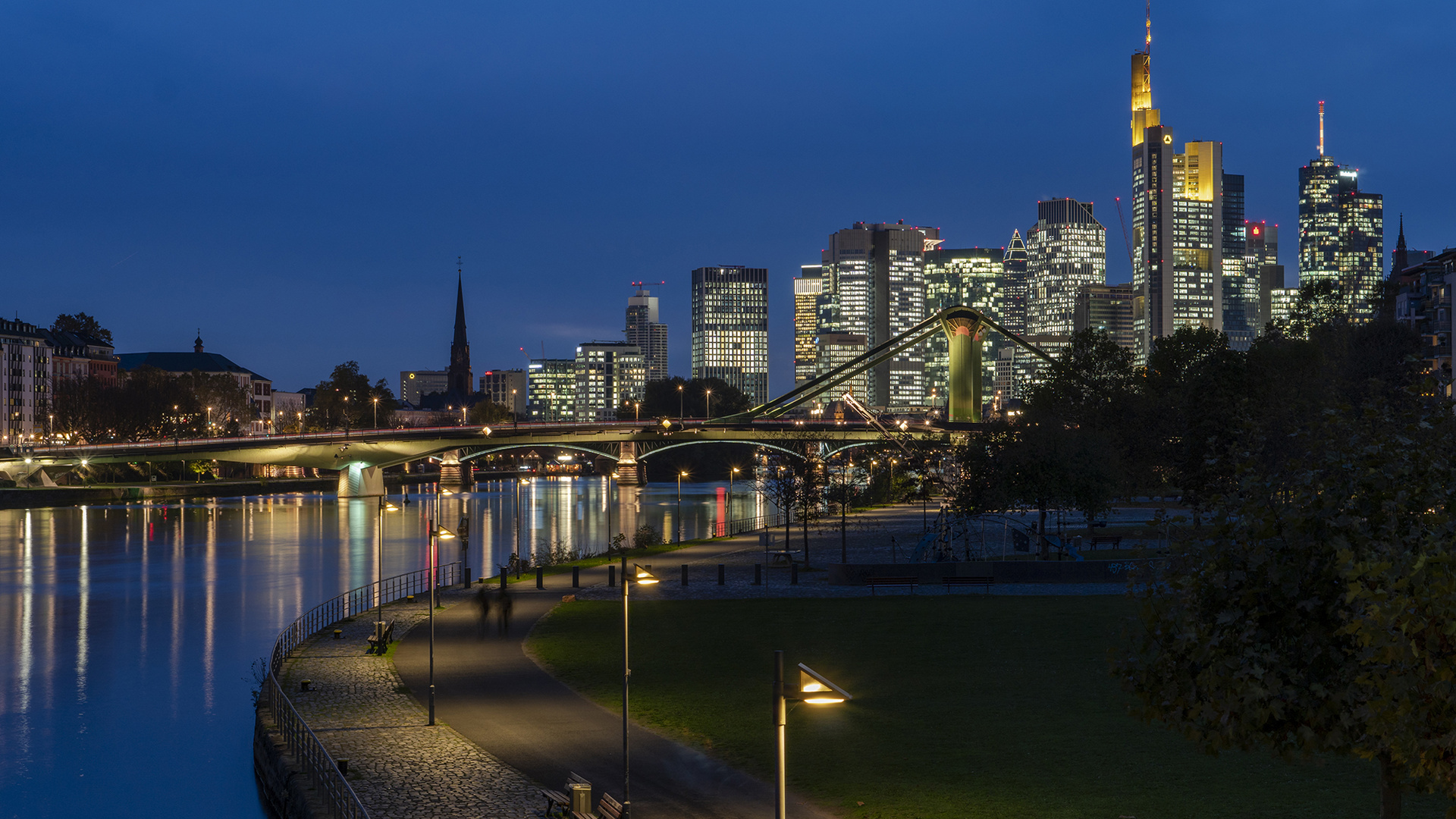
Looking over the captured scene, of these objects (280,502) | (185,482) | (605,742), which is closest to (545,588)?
(605,742)

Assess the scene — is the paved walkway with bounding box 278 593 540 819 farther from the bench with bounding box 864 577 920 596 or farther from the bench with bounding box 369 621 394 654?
the bench with bounding box 864 577 920 596

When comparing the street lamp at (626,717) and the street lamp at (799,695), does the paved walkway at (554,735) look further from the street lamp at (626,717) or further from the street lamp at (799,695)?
the street lamp at (799,695)

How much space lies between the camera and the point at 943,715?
64.3ft

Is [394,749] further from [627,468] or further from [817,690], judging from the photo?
[627,468]

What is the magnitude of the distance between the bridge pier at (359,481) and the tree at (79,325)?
81.9 m

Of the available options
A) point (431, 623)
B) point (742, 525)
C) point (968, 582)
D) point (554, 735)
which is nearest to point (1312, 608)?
point (554, 735)

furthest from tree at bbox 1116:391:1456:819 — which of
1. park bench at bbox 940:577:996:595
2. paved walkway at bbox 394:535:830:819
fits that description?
park bench at bbox 940:577:996:595

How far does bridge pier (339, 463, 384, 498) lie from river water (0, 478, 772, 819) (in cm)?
249

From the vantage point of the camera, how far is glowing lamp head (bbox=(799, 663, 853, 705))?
8977 mm

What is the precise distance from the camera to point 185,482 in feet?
390

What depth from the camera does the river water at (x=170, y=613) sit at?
73.7ft

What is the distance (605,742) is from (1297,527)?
11.5m

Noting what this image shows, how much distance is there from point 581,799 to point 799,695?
5.56m

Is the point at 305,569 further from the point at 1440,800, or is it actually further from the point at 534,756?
the point at 1440,800
